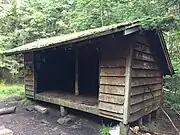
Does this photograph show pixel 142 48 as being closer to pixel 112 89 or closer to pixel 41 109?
pixel 112 89


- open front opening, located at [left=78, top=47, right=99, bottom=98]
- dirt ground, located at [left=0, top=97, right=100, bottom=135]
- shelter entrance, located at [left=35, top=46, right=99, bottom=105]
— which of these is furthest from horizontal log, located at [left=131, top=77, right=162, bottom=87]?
open front opening, located at [left=78, top=47, right=99, bottom=98]

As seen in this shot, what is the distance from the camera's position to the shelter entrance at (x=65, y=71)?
8.97 meters

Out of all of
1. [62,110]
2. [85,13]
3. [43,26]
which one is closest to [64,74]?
[62,110]

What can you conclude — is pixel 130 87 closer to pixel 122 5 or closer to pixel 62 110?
pixel 62 110

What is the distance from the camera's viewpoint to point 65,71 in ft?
33.8

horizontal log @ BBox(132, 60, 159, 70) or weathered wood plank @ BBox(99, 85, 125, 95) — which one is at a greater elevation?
horizontal log @ BBox(132, 60, 159, 70)

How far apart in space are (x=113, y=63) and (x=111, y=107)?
1.14 m

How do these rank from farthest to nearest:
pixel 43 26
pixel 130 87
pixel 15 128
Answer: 1. pixel 43 26
2. pixel 15 128
3. pixel 130 87

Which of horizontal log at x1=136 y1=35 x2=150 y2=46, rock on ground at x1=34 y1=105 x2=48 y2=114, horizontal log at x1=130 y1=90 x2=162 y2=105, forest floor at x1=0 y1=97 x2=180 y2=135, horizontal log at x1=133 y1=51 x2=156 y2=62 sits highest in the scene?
horizontal log at x1=136 y1=35 x2=150 y2=46

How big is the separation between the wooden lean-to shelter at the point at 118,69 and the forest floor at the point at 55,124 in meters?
0.52

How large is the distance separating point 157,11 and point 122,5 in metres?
3.33

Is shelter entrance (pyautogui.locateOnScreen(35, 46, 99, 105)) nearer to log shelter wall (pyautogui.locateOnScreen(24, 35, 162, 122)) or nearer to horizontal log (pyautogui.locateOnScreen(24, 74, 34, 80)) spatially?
horizontal log (pyautogui.locateOnScreen(24, 74, 34, 80))

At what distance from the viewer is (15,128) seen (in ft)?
20.4

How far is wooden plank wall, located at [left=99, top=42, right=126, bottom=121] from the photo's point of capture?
17.8ft
